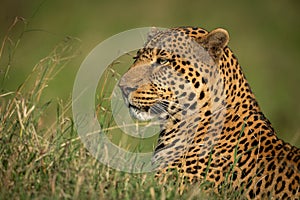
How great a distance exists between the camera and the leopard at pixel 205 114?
797 centimetres

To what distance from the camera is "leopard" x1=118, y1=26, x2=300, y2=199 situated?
26.2ft

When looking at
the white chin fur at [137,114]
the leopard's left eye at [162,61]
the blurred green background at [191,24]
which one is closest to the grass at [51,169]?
the white chin fur at [137,114]

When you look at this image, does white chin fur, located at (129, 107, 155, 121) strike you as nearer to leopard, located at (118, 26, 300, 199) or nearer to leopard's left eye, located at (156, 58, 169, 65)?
leopard, located at (118, 26, 300, 199)

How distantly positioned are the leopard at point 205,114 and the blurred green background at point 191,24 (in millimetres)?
10202

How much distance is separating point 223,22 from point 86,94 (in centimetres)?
1555

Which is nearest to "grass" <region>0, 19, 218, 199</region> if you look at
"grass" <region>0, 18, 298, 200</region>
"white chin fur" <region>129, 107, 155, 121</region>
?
"grass" <region>0, 18, 298, 200</region>

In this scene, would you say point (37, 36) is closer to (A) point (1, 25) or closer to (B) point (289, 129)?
(A) point (1, 25)

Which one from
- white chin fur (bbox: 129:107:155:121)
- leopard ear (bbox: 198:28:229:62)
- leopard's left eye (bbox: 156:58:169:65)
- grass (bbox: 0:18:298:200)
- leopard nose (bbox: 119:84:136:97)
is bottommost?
grass (bbox: 0:18:298:200)

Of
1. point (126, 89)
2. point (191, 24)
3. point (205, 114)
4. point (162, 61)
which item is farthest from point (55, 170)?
point (191, 24)

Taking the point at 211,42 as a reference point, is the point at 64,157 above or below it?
below

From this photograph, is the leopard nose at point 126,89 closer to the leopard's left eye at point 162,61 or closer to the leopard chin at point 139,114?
the leopard chin at point 139,114

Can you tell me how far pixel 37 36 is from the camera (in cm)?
2302

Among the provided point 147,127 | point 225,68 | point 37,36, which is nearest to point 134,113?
point 147,127

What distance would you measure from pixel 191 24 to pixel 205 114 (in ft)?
48.3
